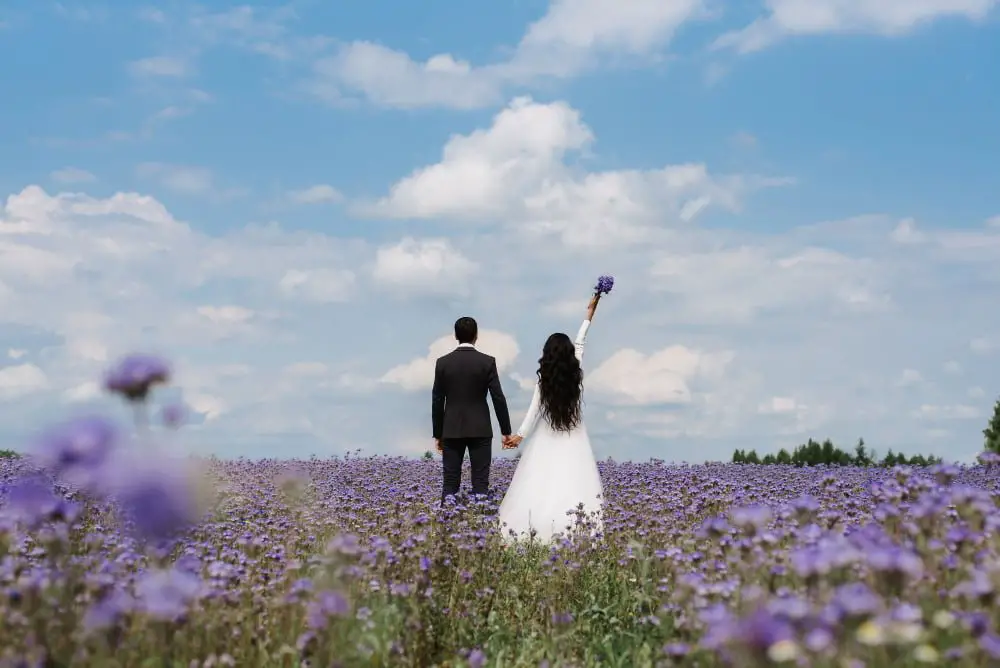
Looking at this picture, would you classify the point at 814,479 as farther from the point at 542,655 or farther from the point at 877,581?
the point at 877,581

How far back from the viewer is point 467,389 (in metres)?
9.69

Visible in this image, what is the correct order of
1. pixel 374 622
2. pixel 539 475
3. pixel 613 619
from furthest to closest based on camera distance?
1. pixel 539 475
2. pixel 613 619
3. pixel 374 622

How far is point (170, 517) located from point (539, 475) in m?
5.94

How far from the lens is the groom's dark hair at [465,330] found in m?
9.78

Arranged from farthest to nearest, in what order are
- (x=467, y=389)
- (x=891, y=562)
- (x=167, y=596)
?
(x=467, y=389), (x=167, y=596), (x=891, y=562)

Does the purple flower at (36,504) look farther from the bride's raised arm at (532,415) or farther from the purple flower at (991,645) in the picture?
the bride's raised arm at (532,415)

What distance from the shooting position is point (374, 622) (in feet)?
15.5

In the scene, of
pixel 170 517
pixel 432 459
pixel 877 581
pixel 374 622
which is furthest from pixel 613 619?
pixel 432 459

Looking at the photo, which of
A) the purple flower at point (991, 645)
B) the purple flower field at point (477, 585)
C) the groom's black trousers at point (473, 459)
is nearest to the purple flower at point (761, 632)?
the purple flower field at point (477, 585)

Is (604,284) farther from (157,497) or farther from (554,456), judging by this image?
(157,497)

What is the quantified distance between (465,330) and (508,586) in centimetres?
335

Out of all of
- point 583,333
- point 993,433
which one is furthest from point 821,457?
point 583,333

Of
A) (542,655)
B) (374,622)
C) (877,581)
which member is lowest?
(542,655)

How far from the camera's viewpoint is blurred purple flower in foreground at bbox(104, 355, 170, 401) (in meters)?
3.60
